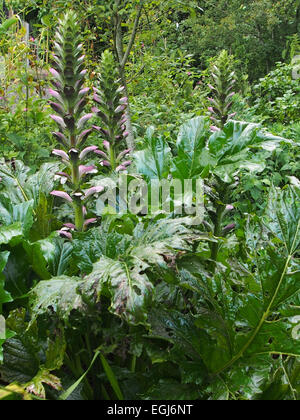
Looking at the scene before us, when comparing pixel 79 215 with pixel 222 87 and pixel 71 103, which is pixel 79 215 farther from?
pixel 222 87

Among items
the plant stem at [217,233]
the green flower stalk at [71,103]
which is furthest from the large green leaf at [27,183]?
the plant stem at [217,233]

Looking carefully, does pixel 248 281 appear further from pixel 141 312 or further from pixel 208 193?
pixel 141 312

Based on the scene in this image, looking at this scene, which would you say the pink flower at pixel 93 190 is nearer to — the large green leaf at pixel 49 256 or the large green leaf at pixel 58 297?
the large green leaf at pixel 49 256

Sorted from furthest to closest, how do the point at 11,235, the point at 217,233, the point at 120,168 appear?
the point at 120,168, the point at 217,233, the point at 11,235

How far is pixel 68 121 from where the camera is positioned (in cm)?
151

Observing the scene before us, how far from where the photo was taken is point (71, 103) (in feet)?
5.04
